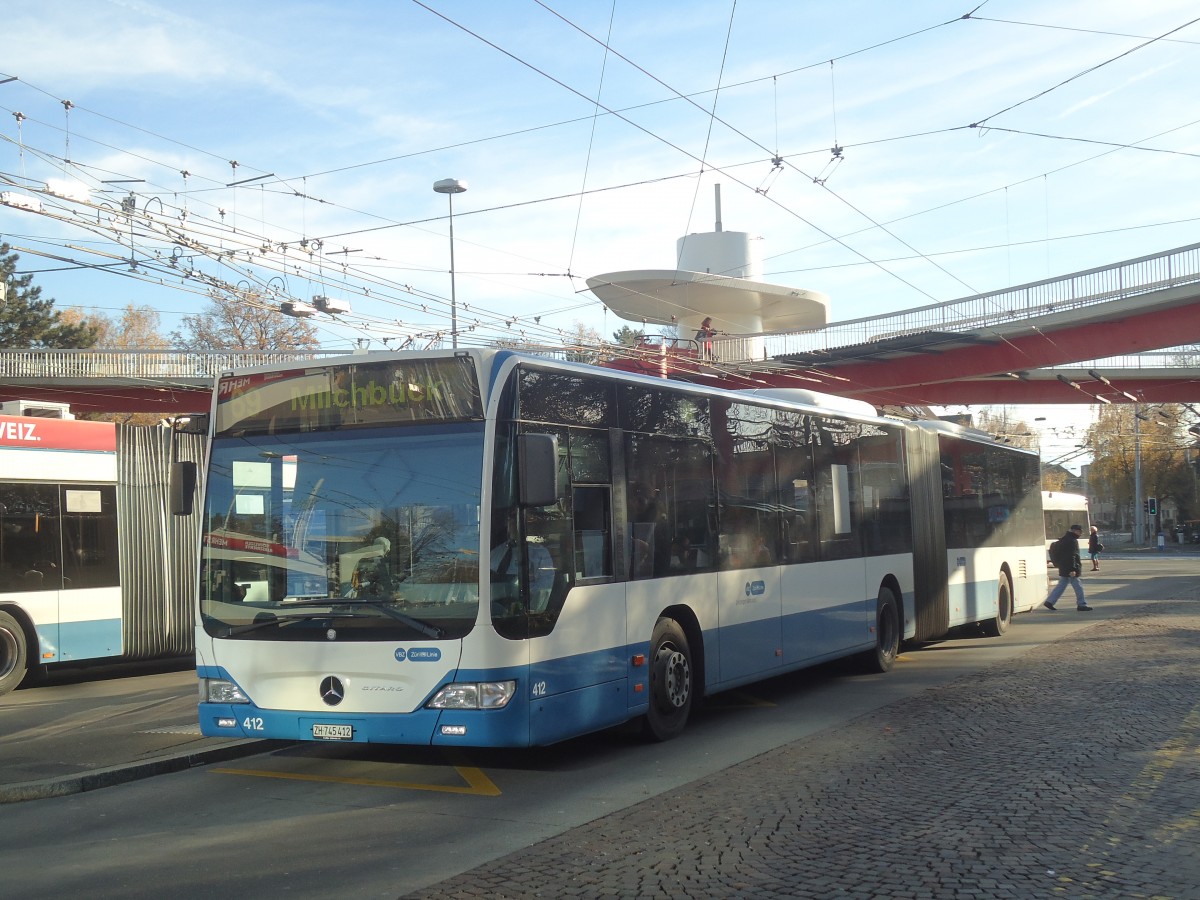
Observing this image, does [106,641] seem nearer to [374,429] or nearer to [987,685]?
[374,429]

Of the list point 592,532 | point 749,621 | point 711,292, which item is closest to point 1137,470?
point 711,292

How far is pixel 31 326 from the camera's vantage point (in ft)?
208

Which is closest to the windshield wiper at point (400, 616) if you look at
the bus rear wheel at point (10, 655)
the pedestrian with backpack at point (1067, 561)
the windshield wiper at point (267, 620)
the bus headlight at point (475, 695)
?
the windshield wiper at point (267, 620)

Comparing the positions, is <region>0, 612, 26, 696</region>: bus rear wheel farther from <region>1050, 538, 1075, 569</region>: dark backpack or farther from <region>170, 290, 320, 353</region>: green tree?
<region>170, 290, 320, 353</region>: green tree

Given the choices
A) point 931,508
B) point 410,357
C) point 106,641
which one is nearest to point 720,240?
point 931,508

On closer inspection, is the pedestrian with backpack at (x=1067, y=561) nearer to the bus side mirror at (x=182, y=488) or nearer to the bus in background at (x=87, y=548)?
the bus in background at (x=87, y=548)

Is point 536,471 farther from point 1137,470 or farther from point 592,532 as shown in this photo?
point 1137,470

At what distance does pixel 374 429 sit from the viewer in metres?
8.49

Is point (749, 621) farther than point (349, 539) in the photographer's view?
Yes

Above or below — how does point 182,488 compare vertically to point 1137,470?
below

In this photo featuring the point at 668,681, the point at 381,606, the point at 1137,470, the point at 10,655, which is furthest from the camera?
the point at 1137,470

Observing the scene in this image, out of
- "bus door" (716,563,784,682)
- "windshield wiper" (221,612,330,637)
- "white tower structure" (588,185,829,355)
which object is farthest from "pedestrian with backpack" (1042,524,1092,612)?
"white tower structure" (588,185,829,355)

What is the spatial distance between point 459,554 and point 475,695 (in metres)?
0.95

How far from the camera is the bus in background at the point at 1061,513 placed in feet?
144
